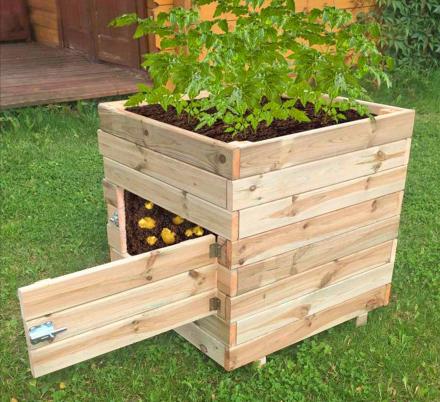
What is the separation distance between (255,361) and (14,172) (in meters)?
2.90

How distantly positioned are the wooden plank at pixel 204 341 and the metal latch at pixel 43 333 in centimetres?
75

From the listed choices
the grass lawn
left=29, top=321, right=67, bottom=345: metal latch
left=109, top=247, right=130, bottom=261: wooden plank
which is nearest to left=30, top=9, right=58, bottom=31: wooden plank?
the grass lawn

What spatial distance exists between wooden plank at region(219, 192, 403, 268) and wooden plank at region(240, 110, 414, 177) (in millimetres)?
270

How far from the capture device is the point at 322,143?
2.40 meters

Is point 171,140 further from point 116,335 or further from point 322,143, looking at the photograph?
point 116,335

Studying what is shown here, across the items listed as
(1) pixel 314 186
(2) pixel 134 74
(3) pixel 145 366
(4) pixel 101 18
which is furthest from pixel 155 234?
(4) pixel 101 18

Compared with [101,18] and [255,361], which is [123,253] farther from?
[101,18]

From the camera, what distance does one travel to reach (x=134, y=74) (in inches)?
273

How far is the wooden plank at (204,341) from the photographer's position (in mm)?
2557

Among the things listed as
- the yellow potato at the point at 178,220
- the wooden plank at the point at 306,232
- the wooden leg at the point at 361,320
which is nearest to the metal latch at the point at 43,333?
the wooden plank at the point at 306,232

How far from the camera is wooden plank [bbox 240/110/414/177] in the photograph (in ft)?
7.25

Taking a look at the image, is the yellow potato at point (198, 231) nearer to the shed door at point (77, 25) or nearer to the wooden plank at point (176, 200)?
the wooden plank at point (176, 200)

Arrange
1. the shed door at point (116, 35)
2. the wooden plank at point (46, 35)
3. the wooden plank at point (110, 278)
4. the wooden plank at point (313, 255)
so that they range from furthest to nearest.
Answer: the wooden plank at point (46, 35), the shed door at point (116, 35), the wooden plank at point (313, 255), the wooden plank at point (110, 278)

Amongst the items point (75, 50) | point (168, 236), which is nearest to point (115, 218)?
point (168, 236)
